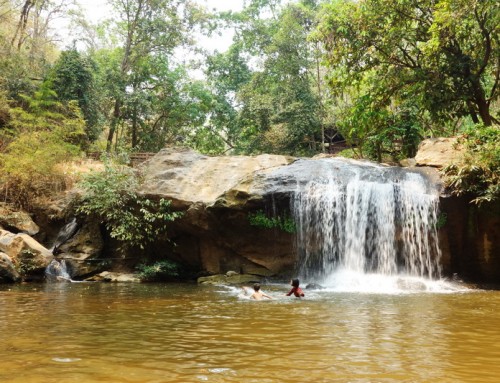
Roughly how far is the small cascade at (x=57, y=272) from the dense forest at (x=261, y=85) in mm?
3501

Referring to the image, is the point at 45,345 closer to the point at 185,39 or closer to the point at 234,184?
the point at 234,184

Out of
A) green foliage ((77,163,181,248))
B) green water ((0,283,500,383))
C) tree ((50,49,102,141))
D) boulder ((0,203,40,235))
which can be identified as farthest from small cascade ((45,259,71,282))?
tree ((50,49,102,141))

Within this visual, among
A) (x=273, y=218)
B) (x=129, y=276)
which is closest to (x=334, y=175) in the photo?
(x=273, y=218)

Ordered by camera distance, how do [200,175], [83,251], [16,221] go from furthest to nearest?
1. [200,175]
2. [16,221]
3. [83,251]

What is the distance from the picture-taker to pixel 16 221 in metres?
16.1

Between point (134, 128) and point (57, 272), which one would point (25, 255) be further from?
point (134, 128)

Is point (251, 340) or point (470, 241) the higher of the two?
point (470, 241)

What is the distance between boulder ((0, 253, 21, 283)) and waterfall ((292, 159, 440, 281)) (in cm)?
831

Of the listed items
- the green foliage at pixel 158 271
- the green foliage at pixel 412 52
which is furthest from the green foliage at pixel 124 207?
the green foliage at pixel 412 52

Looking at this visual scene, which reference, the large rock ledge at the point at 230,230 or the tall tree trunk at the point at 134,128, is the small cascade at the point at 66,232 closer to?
the large rock ledge at the point at 230,230

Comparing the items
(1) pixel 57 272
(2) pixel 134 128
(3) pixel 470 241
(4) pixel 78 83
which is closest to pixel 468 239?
(3) pixel 470 241

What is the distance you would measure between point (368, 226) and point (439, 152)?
375 centimetres

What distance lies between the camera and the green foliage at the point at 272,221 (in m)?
14.4

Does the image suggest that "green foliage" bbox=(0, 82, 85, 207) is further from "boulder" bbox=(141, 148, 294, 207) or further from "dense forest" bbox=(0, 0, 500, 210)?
"boulder" bbox=(141, 148, 294, 207)
